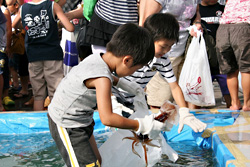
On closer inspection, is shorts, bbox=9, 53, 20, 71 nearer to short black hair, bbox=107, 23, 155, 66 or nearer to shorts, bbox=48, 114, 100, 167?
shorts, bbox=48, 114, 100, 167

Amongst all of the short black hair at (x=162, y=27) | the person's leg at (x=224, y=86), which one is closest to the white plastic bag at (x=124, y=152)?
the short black hair at (x=162, y=27)

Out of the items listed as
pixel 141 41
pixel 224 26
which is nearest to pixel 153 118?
pixel 141 41

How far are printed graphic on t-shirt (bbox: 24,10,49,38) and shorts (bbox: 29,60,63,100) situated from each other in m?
0.33

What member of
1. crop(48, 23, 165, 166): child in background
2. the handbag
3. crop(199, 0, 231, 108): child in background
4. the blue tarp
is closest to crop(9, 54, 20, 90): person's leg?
the handbag

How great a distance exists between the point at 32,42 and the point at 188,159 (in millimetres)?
2383

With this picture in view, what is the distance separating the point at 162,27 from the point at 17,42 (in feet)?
11.6

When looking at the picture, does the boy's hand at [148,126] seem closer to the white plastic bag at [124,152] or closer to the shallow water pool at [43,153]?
the white plastic bag at [124,152]

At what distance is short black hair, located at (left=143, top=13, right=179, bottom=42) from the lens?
9.76 feet

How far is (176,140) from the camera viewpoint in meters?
3.71

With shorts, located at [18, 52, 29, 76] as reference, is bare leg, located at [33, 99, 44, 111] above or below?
above

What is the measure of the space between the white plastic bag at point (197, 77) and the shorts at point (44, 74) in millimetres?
1450

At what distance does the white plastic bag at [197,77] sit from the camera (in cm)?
427

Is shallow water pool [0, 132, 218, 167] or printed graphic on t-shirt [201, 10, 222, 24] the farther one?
printed graphic on t-shirt [201, 10, 222, 24]

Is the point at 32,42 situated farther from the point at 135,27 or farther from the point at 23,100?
the point at 135,27
